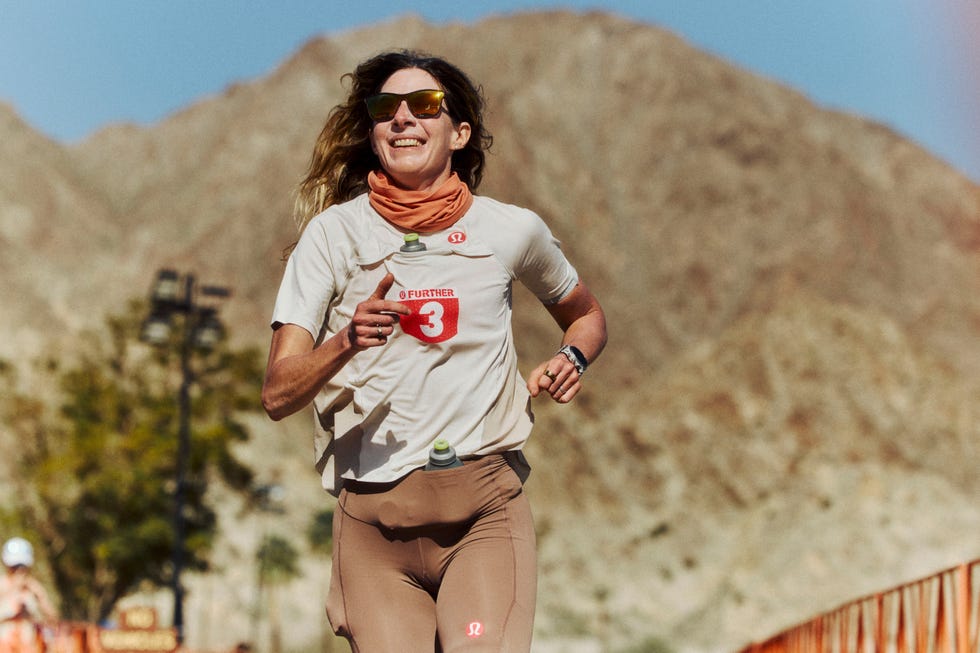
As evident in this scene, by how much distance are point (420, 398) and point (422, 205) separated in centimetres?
42

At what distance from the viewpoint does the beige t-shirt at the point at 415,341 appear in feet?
10.3

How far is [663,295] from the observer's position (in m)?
89.9

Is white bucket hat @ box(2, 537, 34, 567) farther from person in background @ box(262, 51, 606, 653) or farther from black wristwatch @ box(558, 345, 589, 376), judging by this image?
black wristwatch @ box(558, 345, 589, 376)

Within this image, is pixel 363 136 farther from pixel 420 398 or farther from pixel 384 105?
pixel 420 398

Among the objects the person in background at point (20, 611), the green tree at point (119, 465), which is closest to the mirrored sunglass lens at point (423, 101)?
the person in background at point (20, 611)

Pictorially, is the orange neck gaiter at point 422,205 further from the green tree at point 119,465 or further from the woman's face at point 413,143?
the green tree at point 119,465

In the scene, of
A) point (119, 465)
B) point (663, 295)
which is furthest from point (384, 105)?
point (663, 295)

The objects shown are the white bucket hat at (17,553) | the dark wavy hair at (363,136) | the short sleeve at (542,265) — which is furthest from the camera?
the white bucket hat at (17,553)

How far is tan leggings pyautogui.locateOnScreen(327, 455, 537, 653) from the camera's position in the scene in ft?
10.0

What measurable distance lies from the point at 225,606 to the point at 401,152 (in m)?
56.9

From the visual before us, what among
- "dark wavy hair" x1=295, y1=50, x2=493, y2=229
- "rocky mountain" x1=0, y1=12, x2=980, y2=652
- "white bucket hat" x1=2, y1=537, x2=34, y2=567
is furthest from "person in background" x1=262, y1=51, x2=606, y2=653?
"rocky mountain" x1=0, y1=12, x2=980, y2=652

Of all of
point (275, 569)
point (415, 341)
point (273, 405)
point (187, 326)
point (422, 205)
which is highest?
point (187, 326)

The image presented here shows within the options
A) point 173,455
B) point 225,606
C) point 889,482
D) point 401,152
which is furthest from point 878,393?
point 401,152

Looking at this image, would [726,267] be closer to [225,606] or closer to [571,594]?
[571,594]
